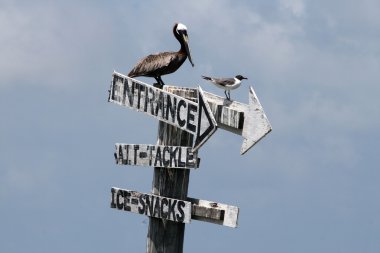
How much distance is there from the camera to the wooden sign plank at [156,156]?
10.0 meters

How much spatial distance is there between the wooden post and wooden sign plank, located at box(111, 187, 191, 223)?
15 centimetres

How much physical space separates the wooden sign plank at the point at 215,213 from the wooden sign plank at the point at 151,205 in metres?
0.14

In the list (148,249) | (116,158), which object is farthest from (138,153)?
(148,249)

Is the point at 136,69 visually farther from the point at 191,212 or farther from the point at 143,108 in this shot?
the point at 191,212

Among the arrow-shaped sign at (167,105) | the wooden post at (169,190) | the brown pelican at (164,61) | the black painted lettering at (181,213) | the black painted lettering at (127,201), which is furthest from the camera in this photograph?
the brown pelican at (164,61)

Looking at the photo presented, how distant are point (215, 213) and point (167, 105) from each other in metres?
1.30

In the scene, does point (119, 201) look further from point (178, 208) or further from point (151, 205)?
point (178, 208)

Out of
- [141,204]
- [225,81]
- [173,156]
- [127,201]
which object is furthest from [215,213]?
[225,81]

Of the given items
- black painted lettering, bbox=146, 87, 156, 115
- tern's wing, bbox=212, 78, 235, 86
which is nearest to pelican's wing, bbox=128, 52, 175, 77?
tern's wing, bbox=212, 78, 235, 86

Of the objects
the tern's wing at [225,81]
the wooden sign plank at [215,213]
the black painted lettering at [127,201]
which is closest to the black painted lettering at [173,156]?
the wooden sign plank at [215,213]

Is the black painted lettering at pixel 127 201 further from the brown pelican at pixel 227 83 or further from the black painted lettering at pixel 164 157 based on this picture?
the brown pelican at pixel 227 83

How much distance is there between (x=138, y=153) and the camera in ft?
34.7

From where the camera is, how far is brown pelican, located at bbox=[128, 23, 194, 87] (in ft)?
37.9

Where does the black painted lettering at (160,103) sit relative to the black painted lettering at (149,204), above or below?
above
